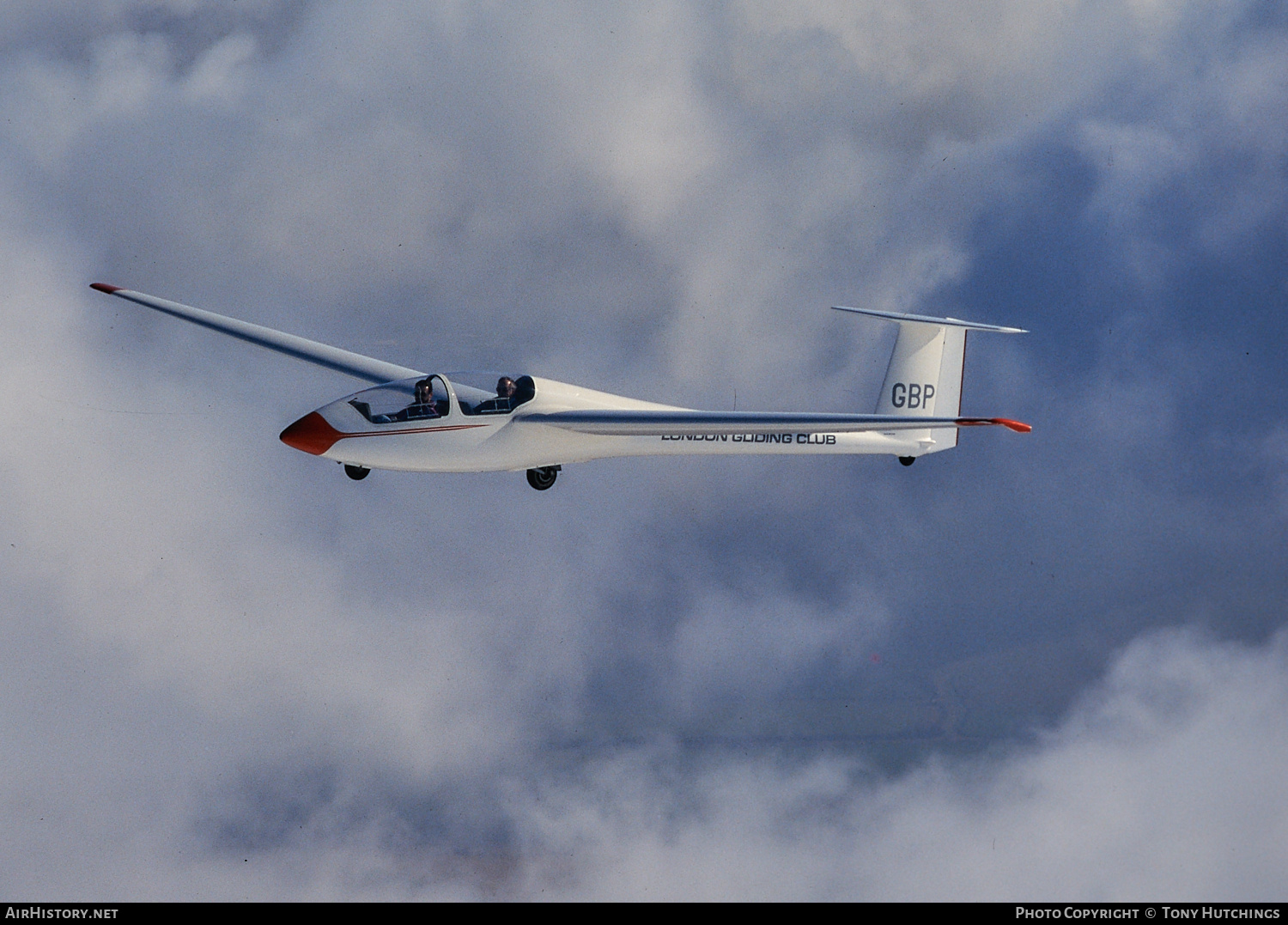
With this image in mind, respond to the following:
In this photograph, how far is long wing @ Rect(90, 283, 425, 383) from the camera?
3209 cm

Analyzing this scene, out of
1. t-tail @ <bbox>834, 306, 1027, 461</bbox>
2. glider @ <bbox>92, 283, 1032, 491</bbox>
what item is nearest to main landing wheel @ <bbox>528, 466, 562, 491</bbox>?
glider @ <bbox>92, 283, 1032, 491</bbox>

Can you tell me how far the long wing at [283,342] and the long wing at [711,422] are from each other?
17.7 feet

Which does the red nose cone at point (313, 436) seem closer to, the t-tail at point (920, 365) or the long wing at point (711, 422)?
the long wing at point (711, 422)

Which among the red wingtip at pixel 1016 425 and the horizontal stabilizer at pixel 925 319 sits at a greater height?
the horizontal stabilizer at pixel 925 319

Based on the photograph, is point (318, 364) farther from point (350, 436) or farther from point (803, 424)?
point (803, 424)

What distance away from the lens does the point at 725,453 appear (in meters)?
29.7

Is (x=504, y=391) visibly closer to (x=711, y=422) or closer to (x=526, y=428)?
(x=526, y=428)

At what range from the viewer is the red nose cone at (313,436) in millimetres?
27047

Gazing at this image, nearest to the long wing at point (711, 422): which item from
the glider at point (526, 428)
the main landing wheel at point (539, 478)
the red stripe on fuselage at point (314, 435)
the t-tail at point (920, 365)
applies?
the glider at point (526, 428)

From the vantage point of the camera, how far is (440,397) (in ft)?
90.9

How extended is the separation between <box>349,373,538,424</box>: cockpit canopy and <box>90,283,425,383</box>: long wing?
381cm

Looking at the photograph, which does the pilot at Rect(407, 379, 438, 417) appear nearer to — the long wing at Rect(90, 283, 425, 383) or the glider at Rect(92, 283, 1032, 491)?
the glider at Rect(92, 283, 1032, 491)

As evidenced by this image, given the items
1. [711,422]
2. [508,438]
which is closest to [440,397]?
[508,438]

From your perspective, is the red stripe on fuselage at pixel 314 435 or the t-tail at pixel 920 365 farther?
the t-tail at pixel 920 365
